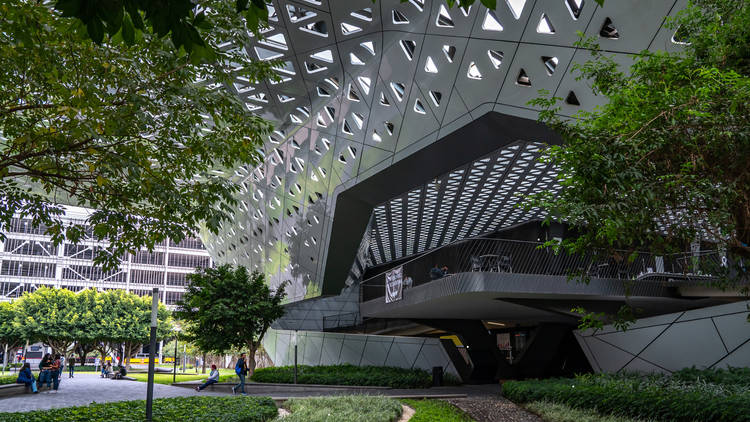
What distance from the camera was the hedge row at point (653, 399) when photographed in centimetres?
986

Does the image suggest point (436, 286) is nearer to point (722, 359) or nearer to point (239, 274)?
point (722, 359)

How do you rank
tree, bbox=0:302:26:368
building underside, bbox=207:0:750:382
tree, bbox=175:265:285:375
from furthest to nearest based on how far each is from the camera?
1. tree, bbox=0:302:26:368
2. tree, bbox=175:265:285:375
3. building underside, bbox=207:0:750:382

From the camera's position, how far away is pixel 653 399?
1133 centimetres

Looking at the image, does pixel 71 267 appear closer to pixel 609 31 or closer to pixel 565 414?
pixel 565 414

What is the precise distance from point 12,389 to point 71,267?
71.6 m

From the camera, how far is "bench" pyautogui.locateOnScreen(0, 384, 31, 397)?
18281 millimetres

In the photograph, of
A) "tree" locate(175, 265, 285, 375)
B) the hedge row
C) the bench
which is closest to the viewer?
the hedge row

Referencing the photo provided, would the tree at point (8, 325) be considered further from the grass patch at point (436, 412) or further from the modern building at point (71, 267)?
the grass patch at point (436, 412)

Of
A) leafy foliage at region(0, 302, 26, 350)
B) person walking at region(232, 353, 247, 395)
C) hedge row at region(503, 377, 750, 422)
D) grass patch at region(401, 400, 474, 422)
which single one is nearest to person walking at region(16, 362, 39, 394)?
person walking at region(232, 353, 247, 395)

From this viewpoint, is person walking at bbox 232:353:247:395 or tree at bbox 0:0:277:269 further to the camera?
person walking at bbox 232:353:247:395

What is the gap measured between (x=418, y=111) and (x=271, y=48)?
5.92 meters

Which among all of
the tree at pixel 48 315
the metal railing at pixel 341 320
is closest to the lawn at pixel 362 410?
the metal railing at pixel 341 320

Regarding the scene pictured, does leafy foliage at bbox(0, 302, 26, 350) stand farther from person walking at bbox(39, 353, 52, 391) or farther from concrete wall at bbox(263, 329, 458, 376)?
person walking at bbox(39, 353, 52, 391)

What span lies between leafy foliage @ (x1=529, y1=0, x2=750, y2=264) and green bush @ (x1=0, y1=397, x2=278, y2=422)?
7.67m
